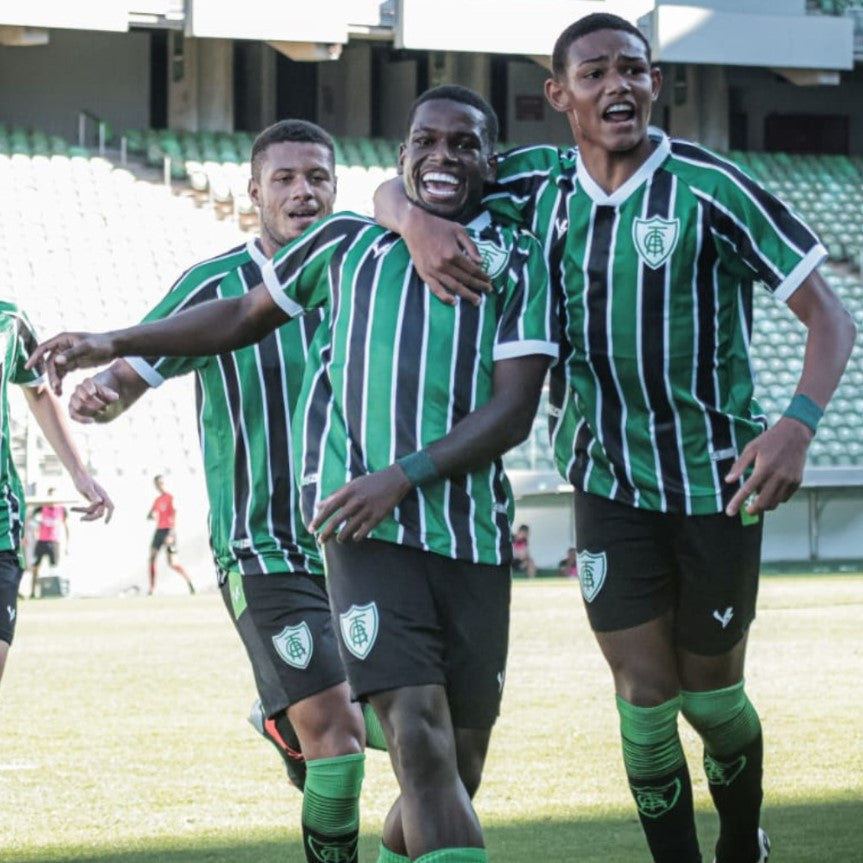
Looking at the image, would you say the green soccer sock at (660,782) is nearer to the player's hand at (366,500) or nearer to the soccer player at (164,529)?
the player's hand at (366,500)

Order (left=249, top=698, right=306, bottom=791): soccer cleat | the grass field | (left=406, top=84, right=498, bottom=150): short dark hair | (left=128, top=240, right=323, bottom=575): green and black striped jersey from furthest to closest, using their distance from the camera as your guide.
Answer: the grass field → (left=249, top=698, right=306, bottom=791): soccer cleat → (left=128, top=240, right=323, bottom=575): green and black striped jersey → (left=406, top=84, right=498, bottom=150): short dark hair

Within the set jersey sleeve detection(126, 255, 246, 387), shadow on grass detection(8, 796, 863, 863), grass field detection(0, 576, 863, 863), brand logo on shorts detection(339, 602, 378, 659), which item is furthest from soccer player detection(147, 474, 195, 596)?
brand logo on shorts detection(339, 602, 378, 659)

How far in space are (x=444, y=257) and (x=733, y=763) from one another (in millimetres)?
2030

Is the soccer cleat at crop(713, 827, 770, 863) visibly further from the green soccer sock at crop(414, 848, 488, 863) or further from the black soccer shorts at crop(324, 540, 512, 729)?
the green soccer sock at crop(414, 848, 488, 863)

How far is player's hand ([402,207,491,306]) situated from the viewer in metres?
4.88

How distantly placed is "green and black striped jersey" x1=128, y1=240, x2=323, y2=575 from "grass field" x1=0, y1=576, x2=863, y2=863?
112 centimetres

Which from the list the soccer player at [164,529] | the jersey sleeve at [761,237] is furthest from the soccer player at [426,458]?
the soccer player at [164,529]

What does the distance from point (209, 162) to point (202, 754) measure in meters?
24.7

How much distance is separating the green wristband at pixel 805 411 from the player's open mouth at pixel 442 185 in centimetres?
98

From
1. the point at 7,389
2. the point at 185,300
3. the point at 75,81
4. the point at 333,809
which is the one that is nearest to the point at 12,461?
the point at 7,389

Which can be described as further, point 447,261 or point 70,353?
point 70,353

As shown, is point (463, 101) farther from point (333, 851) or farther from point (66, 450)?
point (66, 450)

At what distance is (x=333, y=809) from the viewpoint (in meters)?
5.92

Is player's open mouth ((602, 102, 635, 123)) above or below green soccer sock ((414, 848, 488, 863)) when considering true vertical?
above
